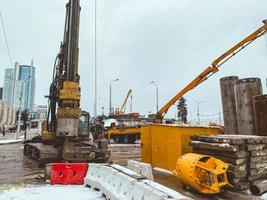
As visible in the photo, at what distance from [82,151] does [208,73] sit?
48.4ft

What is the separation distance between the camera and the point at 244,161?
6.06 meters

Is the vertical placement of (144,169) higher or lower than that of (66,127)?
lower

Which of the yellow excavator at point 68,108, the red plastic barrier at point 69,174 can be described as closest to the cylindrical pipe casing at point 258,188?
Result: the red plastic barrier at point 69,174

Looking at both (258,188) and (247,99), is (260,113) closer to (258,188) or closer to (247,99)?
(247,99)

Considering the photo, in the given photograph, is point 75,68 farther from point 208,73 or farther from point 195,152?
point 208,73

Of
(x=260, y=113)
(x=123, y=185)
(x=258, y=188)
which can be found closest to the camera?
(x=123, y=185)

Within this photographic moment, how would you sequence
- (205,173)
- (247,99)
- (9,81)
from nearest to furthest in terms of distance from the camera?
1. (205,173)
2. (247,99)
3. (9,81)

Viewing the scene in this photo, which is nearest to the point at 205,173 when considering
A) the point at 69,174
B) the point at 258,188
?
the point at 258,188

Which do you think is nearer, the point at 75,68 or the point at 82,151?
the point at 82,151

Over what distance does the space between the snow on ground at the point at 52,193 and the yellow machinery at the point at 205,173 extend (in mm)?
2096

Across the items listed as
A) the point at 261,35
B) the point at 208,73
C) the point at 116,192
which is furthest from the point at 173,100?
the point at 116,192

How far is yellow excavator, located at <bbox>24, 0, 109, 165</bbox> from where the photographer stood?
1006 centimetres

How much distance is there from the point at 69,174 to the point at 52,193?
1.13 m

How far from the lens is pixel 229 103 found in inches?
314
